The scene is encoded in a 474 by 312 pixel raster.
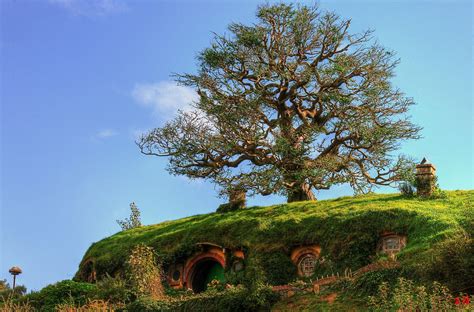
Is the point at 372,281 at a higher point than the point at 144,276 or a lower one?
lower

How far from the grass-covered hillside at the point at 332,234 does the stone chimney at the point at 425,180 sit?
2.32ft

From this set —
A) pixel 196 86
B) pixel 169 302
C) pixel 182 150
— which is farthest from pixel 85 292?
pixel 196 86

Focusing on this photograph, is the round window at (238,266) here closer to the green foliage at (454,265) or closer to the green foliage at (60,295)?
the green foliage at (60,295)

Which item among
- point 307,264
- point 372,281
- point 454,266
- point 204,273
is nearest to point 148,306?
point 307,264

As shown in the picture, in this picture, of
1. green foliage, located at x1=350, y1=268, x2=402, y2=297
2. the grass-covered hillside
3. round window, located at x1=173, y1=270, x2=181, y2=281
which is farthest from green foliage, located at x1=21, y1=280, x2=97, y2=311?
green foliage, located at x1=350, y1=268, x2=402, y2=297

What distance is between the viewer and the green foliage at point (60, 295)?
87.2ft

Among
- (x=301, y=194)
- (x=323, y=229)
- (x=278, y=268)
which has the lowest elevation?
(x=278, y=268)

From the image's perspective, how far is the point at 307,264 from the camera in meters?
26.1

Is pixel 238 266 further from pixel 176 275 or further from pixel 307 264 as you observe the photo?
pixel 176 275

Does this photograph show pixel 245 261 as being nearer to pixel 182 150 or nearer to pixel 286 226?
pixel 286 226

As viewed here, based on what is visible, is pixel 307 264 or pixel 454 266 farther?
pixel 307 264

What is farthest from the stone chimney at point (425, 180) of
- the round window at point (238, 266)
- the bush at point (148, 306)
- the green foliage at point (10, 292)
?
the green foliage at point (10, 292)

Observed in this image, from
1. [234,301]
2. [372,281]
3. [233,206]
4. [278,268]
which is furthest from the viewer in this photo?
[233,206]

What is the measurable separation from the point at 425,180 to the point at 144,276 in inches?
466
